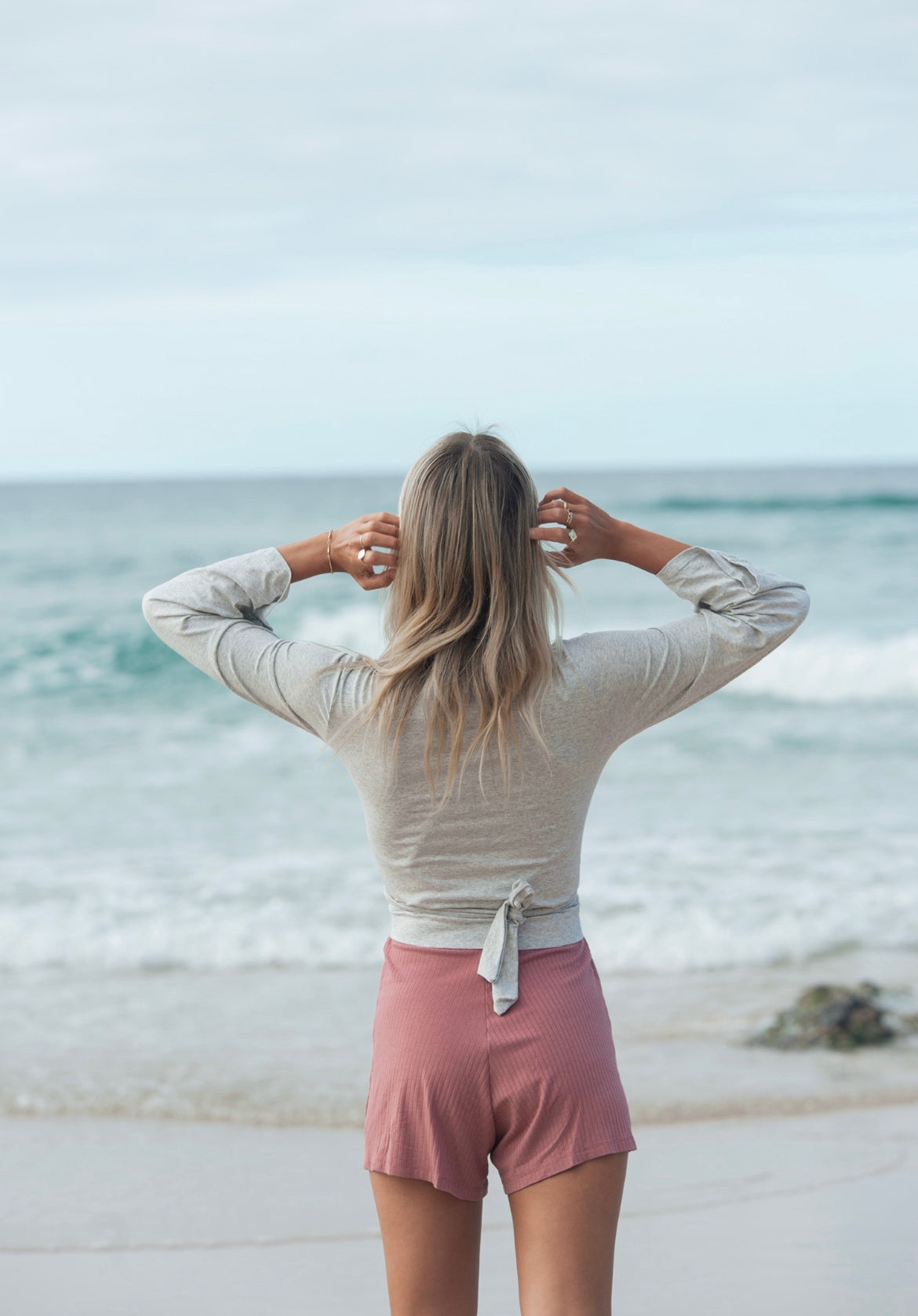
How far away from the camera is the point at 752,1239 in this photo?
8.71 feet

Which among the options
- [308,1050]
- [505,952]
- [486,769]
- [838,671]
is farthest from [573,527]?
[838,671]

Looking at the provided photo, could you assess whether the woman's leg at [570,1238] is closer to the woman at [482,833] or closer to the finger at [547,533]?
the woman at [482,833]

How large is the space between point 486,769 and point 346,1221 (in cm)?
190

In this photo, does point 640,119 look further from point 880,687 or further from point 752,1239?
point 752,1239

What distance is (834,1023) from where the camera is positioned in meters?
3.84

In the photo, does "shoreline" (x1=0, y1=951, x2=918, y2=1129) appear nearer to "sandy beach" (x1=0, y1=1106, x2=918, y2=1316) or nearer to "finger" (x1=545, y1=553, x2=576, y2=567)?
"sandy beach" (x1=0, y1=1106, x2=918, y2=1316)

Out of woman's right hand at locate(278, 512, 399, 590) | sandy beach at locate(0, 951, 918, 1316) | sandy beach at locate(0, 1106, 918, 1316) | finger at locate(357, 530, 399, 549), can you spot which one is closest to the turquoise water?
woman's right hand at locate(278, 512, 399, 590)

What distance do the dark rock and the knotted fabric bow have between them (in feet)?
8.89

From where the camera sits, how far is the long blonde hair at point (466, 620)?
1373 millimetres

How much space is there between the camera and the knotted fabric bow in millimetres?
1415

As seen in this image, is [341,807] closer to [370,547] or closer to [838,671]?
[370,547]

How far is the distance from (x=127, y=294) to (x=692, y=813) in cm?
2130

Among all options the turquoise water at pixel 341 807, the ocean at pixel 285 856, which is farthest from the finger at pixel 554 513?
the turquoise water at pixel 341 807

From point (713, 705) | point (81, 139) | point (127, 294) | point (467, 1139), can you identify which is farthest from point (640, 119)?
point (127, 294)
